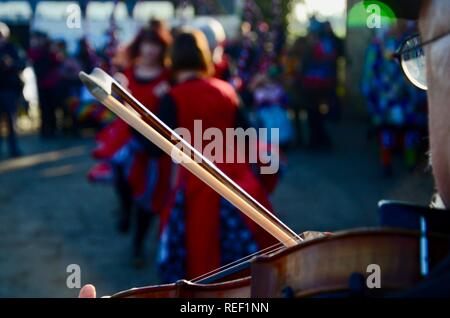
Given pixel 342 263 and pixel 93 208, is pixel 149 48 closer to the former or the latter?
pixel 93 208

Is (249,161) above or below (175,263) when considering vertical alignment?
above

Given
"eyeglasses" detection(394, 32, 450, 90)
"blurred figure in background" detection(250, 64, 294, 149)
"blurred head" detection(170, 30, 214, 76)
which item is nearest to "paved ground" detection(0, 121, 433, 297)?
"blurred figure in background" detection(250, 64, 294, 149)

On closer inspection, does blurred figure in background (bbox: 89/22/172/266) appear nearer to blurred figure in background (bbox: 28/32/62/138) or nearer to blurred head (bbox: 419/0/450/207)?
blurred head (bbox: 419/0/450/207)

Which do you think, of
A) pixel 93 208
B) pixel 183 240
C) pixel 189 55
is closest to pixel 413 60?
pixel 183 240

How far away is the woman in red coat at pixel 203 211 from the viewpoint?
11.0 feet

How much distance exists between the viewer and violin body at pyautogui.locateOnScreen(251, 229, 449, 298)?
3.08ft

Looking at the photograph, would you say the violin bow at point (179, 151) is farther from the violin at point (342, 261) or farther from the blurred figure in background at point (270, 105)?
the blurred figure in background at point (270, 105)

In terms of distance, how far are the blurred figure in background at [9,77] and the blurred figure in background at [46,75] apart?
1.59m

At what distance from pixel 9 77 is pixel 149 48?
4.62 m

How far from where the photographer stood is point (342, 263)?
1.02 m

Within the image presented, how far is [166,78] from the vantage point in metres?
4.73
